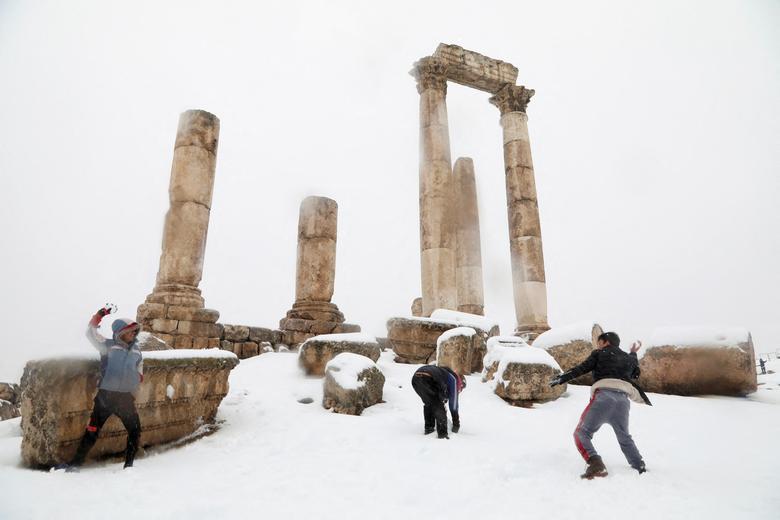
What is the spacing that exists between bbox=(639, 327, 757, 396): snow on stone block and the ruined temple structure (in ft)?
20.3

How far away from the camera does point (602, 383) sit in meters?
4.28

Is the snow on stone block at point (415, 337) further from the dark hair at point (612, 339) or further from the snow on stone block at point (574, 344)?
the dark hair at point (612, 339)

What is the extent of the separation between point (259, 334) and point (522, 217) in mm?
9792

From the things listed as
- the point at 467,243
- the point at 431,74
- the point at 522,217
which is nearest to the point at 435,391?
the point at 522,217

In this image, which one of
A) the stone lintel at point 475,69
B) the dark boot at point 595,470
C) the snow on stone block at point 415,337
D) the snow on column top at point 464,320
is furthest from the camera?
the stone lintel at point 475,69

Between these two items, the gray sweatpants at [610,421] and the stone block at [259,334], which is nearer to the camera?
the gray sweatpants at [610,421]

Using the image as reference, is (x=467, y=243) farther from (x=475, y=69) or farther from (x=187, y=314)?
(x=187, y=314)

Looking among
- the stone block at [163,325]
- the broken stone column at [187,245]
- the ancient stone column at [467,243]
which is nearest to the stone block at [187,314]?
the broken stone column at [187,245]

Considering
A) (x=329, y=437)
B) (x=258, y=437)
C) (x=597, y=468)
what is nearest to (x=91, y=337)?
(x=258, y=437)

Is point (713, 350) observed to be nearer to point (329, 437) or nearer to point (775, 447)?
point (775, 447)

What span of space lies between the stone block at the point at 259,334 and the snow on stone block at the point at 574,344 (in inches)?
260

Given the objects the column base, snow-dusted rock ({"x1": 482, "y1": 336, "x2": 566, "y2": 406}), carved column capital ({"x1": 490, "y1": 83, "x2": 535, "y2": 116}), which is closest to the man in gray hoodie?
snow-dusted rock ({"x1": 482, "y1": 336, "x2": 566, "y2": 406})

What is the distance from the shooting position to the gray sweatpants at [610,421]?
406cm

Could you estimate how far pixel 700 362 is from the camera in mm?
7688
